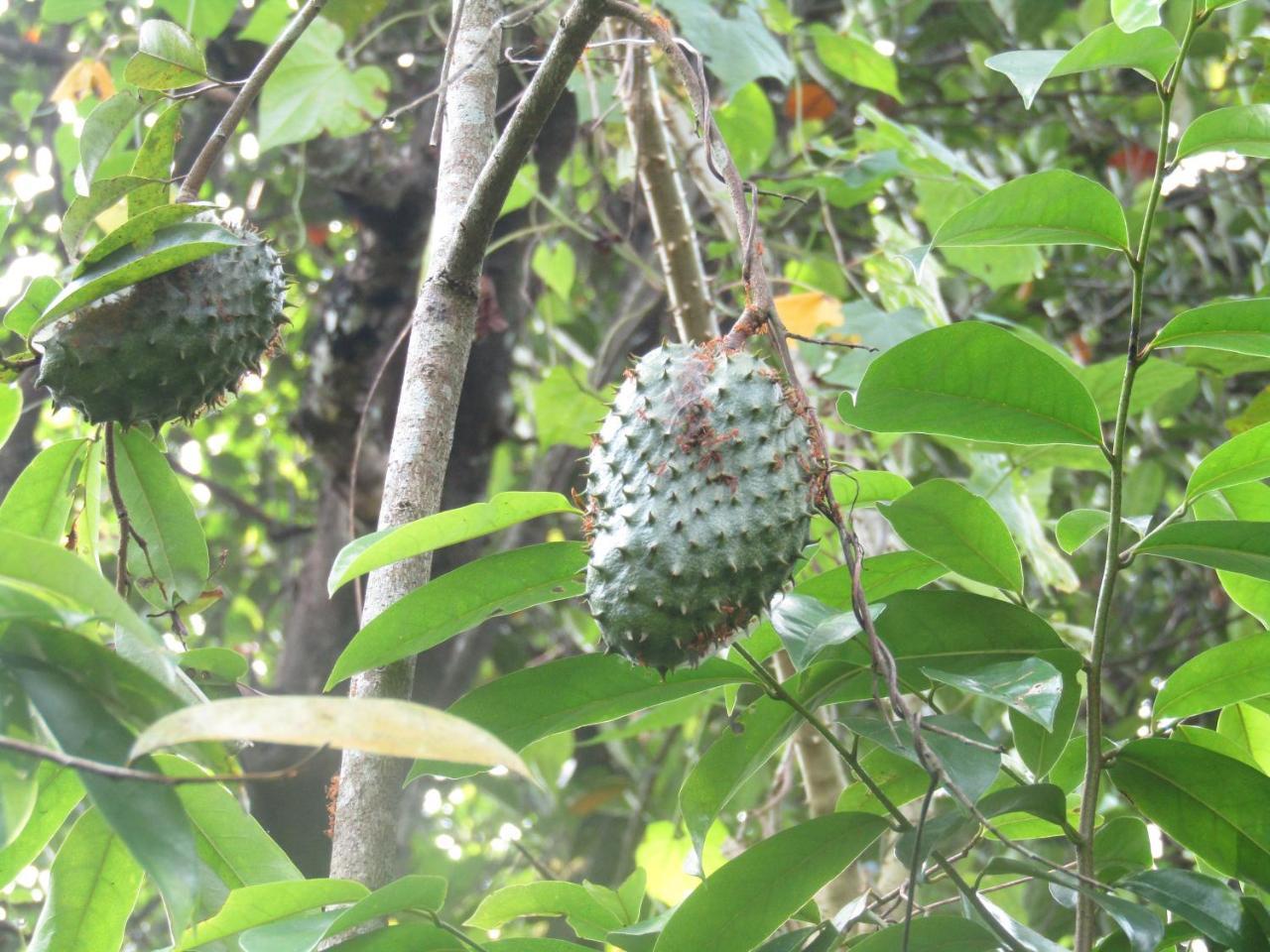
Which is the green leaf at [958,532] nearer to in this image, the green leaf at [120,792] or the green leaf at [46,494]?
the green leaf at [120,792]

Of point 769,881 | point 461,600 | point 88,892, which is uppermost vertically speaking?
point 461,600

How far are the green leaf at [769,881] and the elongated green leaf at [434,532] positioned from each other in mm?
357

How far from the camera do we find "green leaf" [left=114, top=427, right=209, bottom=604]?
140 centimetres

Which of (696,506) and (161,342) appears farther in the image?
(161,342)

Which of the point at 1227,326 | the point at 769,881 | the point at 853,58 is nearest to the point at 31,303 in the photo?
the point at 769,881

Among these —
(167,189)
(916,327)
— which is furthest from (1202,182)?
(167,189)

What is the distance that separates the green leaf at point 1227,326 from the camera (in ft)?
3.59

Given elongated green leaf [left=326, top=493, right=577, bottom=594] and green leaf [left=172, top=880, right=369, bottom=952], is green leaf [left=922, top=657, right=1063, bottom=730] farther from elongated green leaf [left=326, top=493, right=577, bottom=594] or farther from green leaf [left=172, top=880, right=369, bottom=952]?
green leaf [left=172, top=880, right=369, bottom=952]

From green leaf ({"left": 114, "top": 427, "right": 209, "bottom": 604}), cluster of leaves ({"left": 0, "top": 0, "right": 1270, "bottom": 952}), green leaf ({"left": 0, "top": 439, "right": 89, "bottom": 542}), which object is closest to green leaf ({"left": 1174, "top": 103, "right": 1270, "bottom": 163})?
cluster of leaves ({"left": 0, "top": 0, "right": 1270, "bottom": 952})

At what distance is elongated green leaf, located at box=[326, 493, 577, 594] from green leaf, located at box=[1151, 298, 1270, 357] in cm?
58

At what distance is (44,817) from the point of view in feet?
3.56

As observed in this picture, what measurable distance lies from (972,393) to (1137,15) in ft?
1.22

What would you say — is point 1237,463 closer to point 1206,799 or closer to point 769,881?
point 1206,799

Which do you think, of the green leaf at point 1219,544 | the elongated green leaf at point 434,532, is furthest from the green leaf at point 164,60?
the green leaf at point 1219,544
